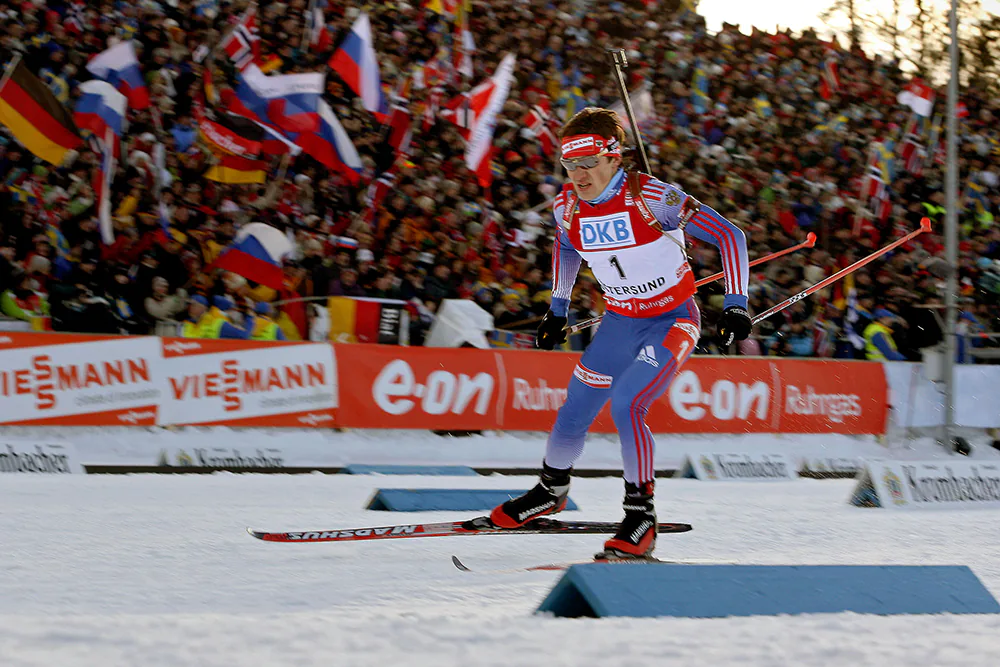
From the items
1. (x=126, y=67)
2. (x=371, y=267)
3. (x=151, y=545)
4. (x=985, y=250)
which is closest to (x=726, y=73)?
(x=985, y=250)

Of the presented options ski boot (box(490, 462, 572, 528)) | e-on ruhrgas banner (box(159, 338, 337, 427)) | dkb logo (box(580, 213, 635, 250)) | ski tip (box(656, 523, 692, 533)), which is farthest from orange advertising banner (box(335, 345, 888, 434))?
dkb logo (box(580, 213, 635, 250))

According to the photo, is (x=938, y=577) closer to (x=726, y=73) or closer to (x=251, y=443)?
(x=251, y=443)

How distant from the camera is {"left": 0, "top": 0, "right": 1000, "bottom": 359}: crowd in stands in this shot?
10945mm

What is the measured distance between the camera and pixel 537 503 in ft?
17.7

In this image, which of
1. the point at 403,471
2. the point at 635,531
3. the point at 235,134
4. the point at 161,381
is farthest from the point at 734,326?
the point at 235,134

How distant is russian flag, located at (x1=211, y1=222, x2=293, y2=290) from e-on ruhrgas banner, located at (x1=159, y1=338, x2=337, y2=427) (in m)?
0.72

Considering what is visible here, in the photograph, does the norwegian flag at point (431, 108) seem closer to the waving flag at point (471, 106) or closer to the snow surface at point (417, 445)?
the waving flag at point (471, 106)

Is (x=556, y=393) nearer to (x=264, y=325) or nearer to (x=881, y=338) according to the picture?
(x=264, y=325)

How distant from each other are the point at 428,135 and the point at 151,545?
9.66m

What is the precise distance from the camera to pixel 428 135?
46.1ft

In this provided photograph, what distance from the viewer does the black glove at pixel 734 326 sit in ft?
15.6

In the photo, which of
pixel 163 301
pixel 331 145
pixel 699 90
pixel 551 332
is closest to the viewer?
pixel 551 332

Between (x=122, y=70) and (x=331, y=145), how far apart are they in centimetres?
228

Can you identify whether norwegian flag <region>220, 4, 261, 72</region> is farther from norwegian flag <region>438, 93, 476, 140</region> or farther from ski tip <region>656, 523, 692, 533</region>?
ski tip <region>656, 523, 692, 533</region>
